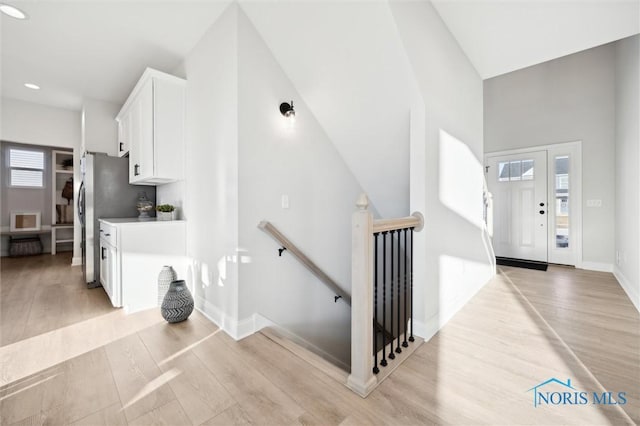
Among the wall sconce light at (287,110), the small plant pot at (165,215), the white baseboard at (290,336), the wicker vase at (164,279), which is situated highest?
the wall sconce light at (287,110)

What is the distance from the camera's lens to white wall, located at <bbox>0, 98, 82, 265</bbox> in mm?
3863

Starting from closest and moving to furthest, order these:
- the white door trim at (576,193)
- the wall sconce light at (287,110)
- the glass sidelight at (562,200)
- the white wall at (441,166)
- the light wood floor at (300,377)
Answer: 1. the light wood floor at (300,377)
2. the white wall at (441,166)
3. the wall sconce light at (287,110)
4. the white door trim at (576,193)
5. the glass sidelight at (562,200)

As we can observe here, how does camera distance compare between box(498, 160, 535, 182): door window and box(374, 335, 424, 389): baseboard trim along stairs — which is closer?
box(374, 335, 424, 389): baseboard trim along stairs

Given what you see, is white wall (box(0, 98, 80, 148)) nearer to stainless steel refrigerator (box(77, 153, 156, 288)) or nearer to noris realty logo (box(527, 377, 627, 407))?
stainless steel refrigerator (box(77, 153, 156, 288))

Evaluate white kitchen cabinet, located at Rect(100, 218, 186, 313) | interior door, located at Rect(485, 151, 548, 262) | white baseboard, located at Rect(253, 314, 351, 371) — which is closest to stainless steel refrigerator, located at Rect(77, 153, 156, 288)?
white kitchen cabinet, located at Rect(100, 218, 186, 313)

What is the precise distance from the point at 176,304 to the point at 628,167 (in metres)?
4.80

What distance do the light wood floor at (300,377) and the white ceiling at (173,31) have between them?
252cm

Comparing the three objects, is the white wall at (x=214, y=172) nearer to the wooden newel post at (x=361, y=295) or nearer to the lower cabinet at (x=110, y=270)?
the lower cabinet at (x=110, y=270)

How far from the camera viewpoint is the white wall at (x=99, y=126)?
12.3 feet

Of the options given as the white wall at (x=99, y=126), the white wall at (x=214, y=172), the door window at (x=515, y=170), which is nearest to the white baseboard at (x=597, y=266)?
the door window at (x=515, y=170)

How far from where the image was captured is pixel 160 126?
259cm

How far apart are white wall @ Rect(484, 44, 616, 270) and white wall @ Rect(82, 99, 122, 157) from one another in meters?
6.36

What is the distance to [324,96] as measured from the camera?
2434 millimetres

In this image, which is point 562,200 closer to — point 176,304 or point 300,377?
point 300,377
